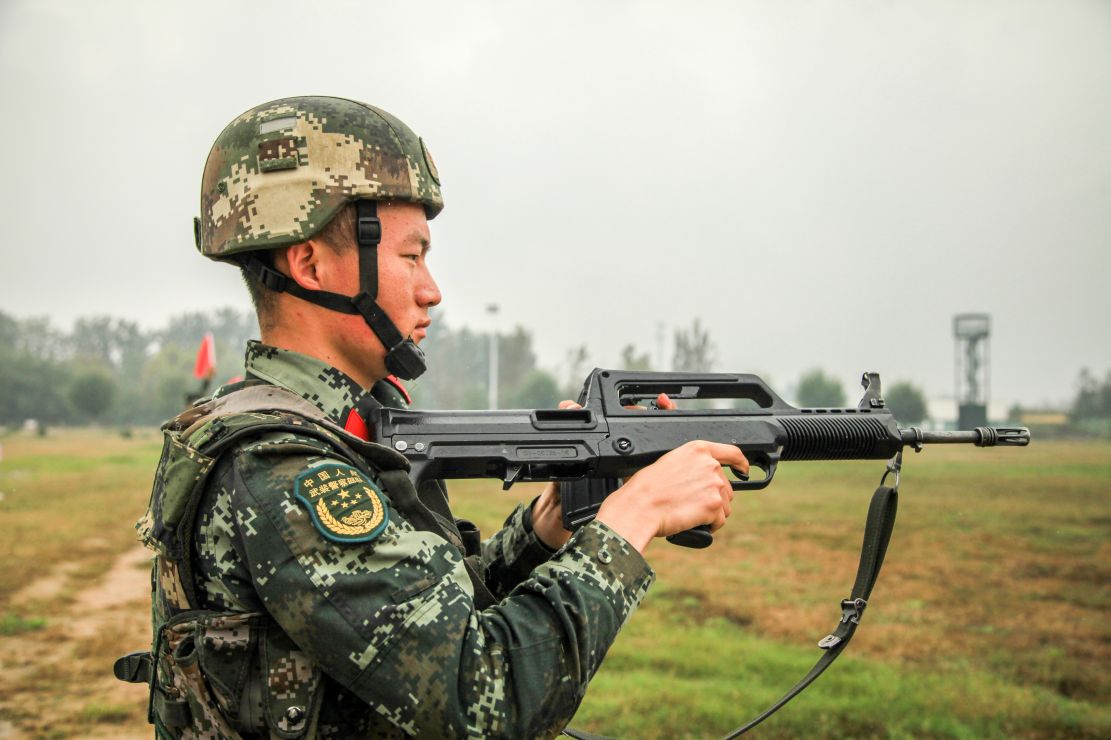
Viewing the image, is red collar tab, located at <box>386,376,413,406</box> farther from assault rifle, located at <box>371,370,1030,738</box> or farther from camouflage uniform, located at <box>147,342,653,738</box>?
camouflage uniform, located at <box>147,342,653,738</box>

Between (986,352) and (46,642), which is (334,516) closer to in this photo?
(46,642)

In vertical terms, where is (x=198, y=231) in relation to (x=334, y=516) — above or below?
above

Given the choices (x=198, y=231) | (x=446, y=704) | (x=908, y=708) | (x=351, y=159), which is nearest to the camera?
(x=446, y=704)

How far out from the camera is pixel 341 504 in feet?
5.76

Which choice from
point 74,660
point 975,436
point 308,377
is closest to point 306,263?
point 308,377

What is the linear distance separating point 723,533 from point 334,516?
47.2 ft

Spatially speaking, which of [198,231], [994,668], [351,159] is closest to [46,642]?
[198,231]

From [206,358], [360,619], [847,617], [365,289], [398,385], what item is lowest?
[847,617]

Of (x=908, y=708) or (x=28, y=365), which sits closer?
(x=908, y=708)

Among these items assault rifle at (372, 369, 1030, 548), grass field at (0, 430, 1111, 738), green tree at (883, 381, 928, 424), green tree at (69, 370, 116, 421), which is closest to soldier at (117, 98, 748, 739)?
assault rifle at (372, 369, 1030, 548)

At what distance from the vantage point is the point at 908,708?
261 inches

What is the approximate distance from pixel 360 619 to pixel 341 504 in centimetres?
23

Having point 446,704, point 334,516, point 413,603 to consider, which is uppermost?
point 334,516

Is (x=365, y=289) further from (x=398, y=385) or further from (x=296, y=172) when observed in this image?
(x=398, y=385)
